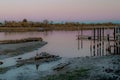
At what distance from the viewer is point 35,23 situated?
16338 centimetres

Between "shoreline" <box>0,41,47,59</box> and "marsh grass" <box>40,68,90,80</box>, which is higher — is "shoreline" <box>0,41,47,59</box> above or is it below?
below

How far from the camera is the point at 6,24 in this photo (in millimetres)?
146250

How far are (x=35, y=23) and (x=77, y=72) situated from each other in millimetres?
147198

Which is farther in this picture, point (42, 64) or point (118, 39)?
point (118, 39)

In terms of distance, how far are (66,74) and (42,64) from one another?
779 cm

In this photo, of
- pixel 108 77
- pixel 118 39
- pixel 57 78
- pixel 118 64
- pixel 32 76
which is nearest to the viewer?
pixel 108 77

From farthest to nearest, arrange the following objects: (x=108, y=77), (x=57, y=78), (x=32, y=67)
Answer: (x=32, y=67) < (x=57, y=78) < (x=108, y=77)

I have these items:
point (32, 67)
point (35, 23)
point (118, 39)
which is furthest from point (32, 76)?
point (35, 23)

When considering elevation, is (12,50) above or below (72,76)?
below

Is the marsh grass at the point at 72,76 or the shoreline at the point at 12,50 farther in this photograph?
the shoreline at the point at 12,50

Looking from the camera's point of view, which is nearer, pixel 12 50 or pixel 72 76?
pixel 72 76

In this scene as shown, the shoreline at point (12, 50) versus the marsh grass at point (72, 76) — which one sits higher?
the marsh grass at point (72, 76)

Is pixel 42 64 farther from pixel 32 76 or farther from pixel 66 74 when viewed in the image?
pixel 66 74

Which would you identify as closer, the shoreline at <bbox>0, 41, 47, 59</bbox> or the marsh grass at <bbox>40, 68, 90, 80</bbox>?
the marsh grass at <bbox>40, 68, 90, 80</bbox>
